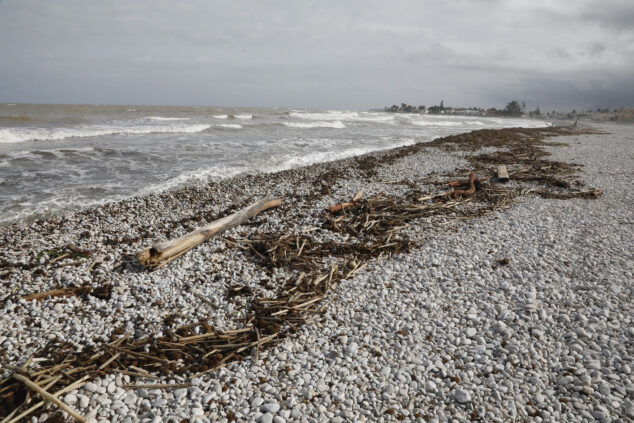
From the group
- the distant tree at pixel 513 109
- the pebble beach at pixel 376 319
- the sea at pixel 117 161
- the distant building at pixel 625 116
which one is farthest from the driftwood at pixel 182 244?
the distant tree at pixel 513 109

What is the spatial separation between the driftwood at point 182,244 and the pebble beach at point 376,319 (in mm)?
156

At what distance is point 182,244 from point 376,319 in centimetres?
365

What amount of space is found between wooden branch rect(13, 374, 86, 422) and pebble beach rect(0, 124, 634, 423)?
15 cm

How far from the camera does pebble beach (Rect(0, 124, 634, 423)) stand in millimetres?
3178

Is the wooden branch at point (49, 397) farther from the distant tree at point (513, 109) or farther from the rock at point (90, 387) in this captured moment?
the distant tree at point (513, 109)

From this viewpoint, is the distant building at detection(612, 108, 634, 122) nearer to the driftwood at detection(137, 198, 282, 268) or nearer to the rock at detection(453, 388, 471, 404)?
the driftwood at detection(137, 198, 282, 268)

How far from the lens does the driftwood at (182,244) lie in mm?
5457

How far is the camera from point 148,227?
24.4 feet

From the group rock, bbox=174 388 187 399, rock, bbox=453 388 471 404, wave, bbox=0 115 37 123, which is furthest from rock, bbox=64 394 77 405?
wave, bbox=0 115 37 123

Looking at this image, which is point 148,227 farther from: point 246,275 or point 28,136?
point 28,136

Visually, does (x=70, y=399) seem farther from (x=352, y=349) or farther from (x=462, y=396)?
(x=462, y=396)

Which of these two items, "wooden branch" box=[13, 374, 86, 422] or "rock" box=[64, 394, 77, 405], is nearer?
"wooden branch" box=[13, 374, 86, 422]

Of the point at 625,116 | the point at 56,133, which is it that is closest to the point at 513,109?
the point at 625,116

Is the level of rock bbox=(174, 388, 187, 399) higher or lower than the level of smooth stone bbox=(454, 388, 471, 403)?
lower
